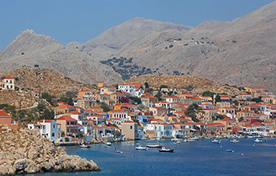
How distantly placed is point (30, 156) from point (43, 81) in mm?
82565

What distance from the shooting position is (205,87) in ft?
490

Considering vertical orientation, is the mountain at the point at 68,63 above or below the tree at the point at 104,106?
above

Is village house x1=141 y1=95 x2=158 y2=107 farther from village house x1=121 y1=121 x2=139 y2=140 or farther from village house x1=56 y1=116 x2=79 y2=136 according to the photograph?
village house x1=56 y1=116 x2=79 y2=136

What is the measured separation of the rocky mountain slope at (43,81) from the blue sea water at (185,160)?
39436mm

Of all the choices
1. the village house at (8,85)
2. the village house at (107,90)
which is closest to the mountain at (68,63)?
the village house at (107,90)

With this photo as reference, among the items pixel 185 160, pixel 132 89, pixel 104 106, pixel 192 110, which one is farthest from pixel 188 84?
pixel 185 160

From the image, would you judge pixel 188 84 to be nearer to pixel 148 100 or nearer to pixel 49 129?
pixel 148 100

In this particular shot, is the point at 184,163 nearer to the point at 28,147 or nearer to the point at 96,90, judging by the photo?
the point at 28,147

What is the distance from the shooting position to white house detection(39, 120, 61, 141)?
244ft

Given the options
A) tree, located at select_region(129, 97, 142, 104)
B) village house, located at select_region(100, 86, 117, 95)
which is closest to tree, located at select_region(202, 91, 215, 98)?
tree, located at select_region(129, 97, 142, 104)

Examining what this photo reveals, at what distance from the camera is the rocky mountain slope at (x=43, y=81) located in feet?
400

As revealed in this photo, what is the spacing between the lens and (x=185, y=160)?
2621 inches

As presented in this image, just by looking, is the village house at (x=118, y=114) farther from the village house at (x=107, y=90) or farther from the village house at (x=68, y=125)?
the village house at (x=107, y=90)

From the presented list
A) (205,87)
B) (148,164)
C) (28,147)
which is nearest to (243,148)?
(148,164)
